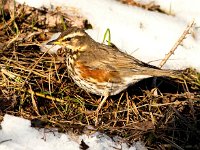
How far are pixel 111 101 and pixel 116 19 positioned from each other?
1.69 m

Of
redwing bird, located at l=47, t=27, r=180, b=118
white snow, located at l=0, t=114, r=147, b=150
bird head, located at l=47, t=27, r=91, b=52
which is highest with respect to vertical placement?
bird head, located at l=47, t=27, r=91, b=52

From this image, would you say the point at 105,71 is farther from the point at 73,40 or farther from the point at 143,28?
the point at 143,28

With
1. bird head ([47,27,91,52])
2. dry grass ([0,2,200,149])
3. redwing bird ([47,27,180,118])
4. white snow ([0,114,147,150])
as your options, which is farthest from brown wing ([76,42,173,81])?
white snow ([0,114,147,150])

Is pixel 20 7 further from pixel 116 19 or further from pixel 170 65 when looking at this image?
pixel 170 65

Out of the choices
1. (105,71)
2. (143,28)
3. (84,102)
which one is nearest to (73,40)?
(105,71)

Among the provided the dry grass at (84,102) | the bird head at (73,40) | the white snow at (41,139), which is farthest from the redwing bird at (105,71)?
the white snow at (41,139)

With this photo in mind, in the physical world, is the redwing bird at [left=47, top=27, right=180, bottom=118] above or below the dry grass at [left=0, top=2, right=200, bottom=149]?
above

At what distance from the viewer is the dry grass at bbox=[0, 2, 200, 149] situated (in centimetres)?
564

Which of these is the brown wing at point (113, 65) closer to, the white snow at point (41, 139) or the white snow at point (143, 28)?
the white snow at point (143, 28)

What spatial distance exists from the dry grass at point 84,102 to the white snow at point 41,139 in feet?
0.38

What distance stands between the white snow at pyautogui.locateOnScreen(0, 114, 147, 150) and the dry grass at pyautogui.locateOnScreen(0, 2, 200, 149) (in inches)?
4.5

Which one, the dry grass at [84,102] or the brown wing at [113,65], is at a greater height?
the brown wing at [113,65]

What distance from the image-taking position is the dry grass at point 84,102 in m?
5.64

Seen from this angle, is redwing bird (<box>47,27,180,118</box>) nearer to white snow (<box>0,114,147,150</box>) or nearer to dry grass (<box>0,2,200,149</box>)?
dry grass (<box>0,2,200,149</box>)
